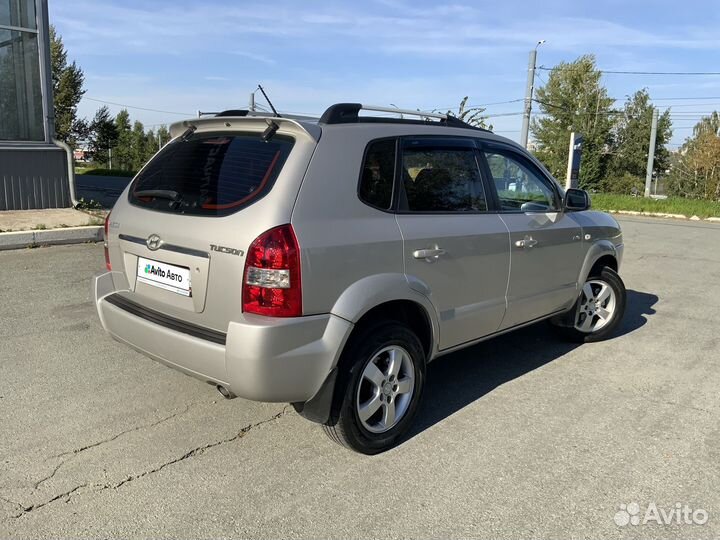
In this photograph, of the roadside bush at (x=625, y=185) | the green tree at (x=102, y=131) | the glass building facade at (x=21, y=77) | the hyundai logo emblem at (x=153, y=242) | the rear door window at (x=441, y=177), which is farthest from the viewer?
the roadside bush at (x=625, y=185)

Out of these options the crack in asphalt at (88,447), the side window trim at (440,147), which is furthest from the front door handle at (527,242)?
the crack in asphalt at (88,447)

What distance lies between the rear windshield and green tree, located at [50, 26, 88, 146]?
4342 centimetres

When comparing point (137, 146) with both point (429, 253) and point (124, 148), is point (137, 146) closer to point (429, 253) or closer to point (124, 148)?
point (124, 148)

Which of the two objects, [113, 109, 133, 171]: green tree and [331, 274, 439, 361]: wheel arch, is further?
[113, 109, 133, 171]: green tree

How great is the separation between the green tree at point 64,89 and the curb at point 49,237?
37358 millimetres

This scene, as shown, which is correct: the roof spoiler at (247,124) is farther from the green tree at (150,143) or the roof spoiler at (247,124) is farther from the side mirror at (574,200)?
the green tree at (150,143)

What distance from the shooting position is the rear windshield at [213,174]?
288 cm

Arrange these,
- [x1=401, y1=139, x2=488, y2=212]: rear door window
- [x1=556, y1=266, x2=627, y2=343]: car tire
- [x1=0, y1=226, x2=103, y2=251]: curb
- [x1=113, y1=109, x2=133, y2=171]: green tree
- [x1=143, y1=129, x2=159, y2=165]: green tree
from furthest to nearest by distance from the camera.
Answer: [x1=143, y1=129, x2=159, y2=165]: green tree, [x1=113, y1=109, x2=133, y2=171]: green tree, [x1=0, y1=226, x2=103, y2=251]: curb, [x1=556, y1=266, x2=627, y2=343]: car tire, [x1=401, y1=139, x2=488, y2=212]: rear door window

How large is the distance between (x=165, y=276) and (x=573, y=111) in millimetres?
52875

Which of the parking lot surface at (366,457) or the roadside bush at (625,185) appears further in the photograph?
the roadside bush at (625,185)

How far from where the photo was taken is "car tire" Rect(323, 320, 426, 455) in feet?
9.86

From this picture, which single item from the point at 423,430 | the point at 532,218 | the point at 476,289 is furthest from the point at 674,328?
the point at 423,430

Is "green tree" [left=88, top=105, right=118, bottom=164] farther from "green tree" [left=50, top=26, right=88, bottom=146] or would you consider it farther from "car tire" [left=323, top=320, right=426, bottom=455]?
"car tire" [left=323, top=320, right=426, bottom=455]

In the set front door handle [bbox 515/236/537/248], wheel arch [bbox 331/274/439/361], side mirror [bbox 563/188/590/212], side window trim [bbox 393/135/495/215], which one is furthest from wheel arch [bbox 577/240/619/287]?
wheel arch [bbox 331/274/439/361]
